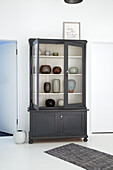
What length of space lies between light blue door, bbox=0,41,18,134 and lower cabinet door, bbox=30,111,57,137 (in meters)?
1.02

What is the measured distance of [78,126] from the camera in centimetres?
466

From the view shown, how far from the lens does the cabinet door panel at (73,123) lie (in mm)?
4602

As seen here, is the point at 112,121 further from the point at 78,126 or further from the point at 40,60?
the point at 40,60

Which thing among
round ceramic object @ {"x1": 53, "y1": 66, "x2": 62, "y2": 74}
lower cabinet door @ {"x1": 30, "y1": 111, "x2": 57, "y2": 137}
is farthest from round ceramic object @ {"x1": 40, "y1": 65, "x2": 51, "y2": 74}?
lower cabinet door @ {"x1": 30, "y1": 111, "x2": 57, "y2": 137}

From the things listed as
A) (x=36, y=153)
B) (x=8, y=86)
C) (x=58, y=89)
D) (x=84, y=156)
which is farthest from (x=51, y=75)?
(x=84, y=156)

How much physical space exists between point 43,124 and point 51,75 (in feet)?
3.27

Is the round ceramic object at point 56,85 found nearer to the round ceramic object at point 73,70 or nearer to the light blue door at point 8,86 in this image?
the round ceramic object at point 73,70

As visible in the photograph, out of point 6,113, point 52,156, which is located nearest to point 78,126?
point 52,156

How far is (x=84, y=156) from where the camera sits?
3.68m

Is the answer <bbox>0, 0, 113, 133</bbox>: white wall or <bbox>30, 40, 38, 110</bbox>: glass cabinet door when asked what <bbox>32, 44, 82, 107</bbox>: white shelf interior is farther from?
<bbox>0, 0, 113, 133</bbox>: white wall

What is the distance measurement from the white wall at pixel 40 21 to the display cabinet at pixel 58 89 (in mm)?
339

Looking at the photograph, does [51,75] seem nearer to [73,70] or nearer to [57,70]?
[57,70]

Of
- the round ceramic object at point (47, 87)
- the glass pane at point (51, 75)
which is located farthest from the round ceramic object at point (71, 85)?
the round ceramic object at point (47, 87)

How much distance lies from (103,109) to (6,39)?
2.64m
